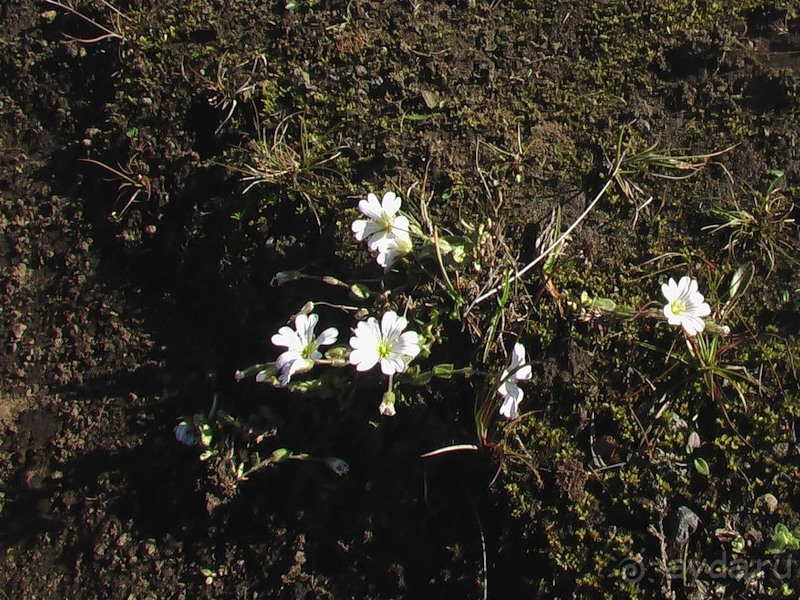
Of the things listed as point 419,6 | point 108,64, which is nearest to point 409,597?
point 419,6

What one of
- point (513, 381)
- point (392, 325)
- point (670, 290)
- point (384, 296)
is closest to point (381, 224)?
point (384, 296)

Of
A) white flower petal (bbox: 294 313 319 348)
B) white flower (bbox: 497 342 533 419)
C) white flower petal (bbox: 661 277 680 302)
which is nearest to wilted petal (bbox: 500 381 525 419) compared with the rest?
white flower (bbox: 497 342 533 419)

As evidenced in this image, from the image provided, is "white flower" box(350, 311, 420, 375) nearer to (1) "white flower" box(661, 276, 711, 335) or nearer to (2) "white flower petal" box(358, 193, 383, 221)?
(2) "white flower petal" box(358, 193, 383, 221)

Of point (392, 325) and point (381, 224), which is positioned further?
point (381, 224)

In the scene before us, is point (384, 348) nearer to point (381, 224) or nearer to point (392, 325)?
point (392, 325)

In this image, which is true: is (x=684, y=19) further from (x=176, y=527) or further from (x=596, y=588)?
(x=176, y=527)

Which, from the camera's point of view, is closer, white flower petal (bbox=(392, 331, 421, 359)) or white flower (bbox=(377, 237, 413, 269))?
white flower petal (bbox=(392, 331, 421, 359))

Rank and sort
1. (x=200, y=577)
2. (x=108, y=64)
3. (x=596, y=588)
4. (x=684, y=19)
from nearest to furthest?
1. (x=596, y=588)
2. (x=200, y=577)
3. (x=684, y=19)
4. (x=108, y=64)
